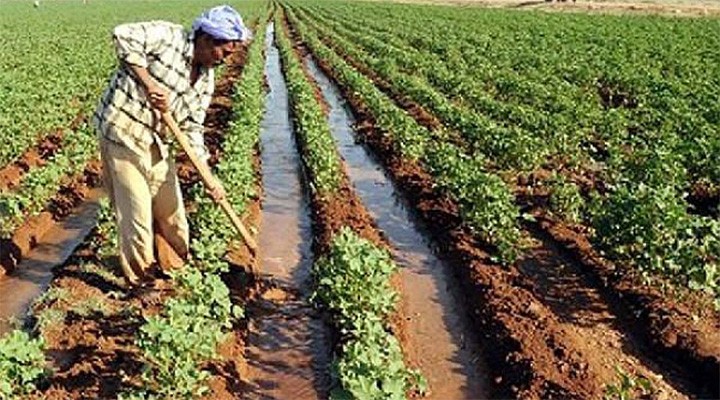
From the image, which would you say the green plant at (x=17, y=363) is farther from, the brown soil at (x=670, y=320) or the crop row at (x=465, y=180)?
the brown soil at (x=670, y=320)

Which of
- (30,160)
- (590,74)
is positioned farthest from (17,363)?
(590,74)

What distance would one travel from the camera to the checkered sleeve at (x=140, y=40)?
580 cm

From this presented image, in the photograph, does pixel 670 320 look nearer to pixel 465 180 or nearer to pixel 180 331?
pixel 465 180

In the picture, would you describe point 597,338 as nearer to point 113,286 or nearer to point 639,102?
point 113,286

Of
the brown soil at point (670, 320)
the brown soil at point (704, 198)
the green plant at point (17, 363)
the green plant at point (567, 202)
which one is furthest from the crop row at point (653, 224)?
the green plant at point (17, 363)

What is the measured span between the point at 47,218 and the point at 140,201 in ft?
9.08

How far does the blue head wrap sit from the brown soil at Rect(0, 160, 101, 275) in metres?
3.23

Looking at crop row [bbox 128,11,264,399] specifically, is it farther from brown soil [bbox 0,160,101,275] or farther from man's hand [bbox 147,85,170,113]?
brown soil [bbox 0,160,101,275]

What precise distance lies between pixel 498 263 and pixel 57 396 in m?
3.88

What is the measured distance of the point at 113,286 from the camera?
707cm

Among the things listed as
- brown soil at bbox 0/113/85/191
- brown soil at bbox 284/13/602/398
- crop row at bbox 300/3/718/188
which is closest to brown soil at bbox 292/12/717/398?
brown soil at bbox 284/13/602/398

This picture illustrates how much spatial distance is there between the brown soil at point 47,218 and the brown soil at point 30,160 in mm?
577

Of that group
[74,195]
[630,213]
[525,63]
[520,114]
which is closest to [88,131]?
[74,195]

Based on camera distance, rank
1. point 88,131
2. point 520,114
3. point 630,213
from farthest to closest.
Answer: point 520,114 → point 88,131 → point 630,213
